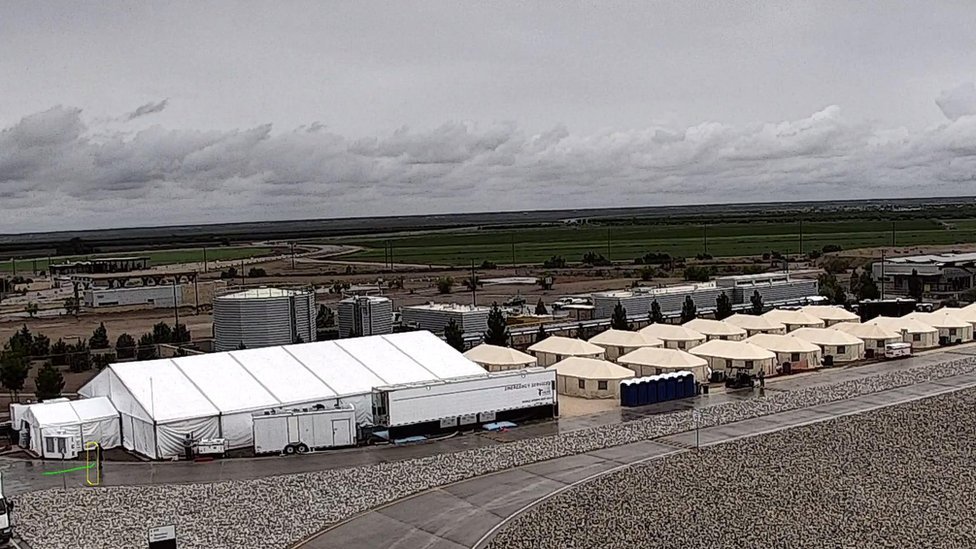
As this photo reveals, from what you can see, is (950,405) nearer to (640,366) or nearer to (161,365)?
(640,366)

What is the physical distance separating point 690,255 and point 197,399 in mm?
138464

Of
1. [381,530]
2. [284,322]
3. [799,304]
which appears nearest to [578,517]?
[381,530]

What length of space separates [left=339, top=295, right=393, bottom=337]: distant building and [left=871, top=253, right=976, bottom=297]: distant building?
49.0m

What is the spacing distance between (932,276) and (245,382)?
70174 mm

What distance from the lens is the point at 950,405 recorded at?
34.1 metres

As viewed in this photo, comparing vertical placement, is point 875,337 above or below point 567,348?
below

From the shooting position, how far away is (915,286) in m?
81.7

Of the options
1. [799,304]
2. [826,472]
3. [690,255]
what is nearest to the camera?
[826,472]

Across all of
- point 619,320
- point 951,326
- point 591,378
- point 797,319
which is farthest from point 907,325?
point 591,378

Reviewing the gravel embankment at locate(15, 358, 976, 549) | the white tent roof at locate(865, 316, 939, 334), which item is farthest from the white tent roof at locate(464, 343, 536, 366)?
the white tent roof at locate(865, 316, 939, 334)

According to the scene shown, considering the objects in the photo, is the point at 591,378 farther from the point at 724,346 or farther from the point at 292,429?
the point at 292,429

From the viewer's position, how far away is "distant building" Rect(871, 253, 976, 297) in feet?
274

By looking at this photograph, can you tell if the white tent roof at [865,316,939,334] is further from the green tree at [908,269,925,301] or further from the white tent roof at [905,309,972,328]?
the green tree at [908,269,925,301]

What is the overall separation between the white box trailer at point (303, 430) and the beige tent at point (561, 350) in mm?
15740
